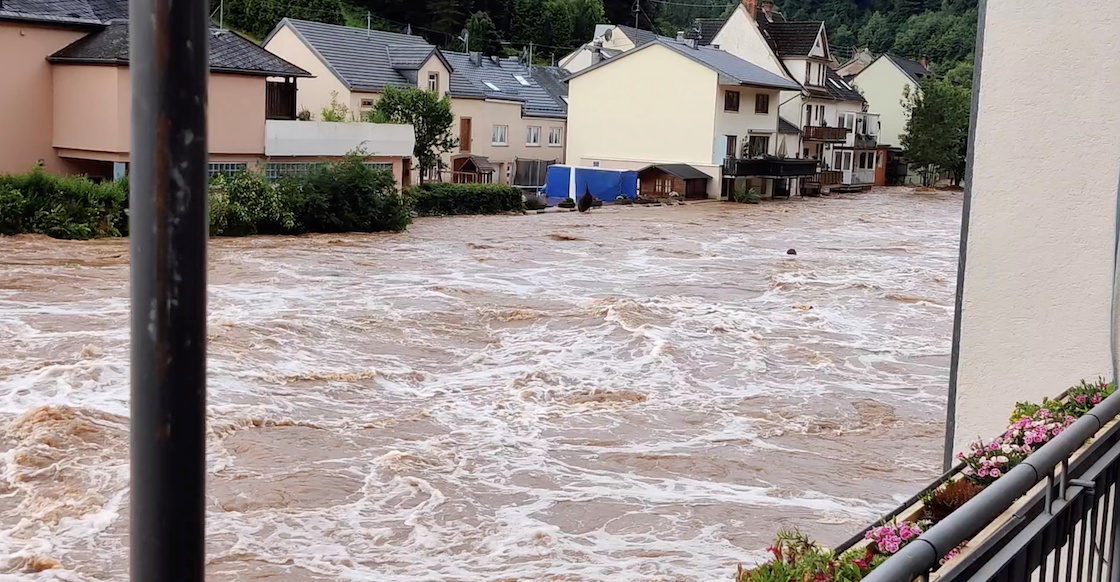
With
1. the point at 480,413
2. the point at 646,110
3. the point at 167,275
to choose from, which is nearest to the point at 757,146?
the point at 646,110

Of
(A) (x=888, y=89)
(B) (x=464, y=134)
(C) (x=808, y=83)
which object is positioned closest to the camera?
(B) (x=464, y=134)

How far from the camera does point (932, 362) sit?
61.8 feet

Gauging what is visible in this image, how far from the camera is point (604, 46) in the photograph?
6806cm

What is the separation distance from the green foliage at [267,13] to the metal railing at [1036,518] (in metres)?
65.8

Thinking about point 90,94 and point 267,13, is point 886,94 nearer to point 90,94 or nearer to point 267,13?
point 267,13

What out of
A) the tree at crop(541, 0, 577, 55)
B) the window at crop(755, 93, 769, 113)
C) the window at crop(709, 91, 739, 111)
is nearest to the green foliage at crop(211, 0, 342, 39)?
the tree at crop(541, 0, 577, 55)

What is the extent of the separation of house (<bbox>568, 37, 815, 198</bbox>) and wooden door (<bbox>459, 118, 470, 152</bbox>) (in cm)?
586

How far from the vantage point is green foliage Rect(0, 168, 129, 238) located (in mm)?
26766

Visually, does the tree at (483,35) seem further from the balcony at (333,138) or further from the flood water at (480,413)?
the flood water at (480,413)

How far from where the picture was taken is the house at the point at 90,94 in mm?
29547

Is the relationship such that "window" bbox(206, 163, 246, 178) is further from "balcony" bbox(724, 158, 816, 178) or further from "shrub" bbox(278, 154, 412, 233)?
"balcony" bbox(724, 158, 816, 178)

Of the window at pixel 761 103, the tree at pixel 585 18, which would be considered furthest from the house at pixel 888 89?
the window at pixel 761 103

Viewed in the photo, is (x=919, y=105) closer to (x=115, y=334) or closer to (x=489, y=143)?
(x=489, y=143)

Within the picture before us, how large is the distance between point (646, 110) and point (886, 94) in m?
28.0
